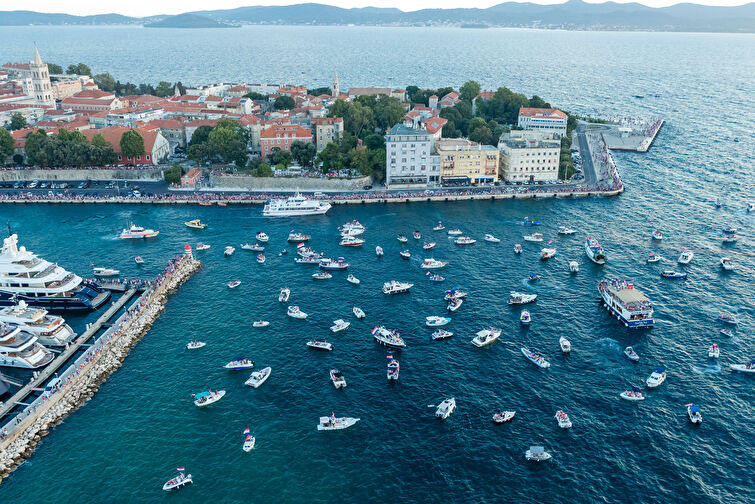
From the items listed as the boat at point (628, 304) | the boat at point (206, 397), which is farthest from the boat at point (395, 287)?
the boat at point (206, 397)

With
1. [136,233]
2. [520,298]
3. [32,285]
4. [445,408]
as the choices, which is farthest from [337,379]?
[136,233]

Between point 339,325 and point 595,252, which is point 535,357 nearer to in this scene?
point 339,325

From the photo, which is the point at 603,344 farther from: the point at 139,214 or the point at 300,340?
the point at 139,214

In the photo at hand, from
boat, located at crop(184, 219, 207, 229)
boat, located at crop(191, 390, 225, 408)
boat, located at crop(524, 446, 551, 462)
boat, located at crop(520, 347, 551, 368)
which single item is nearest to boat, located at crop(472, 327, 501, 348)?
boat, located at crop(520, 347, 551, 368)

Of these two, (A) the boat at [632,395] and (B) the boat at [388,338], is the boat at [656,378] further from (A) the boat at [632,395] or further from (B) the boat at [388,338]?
(B) the boat at [388,338]

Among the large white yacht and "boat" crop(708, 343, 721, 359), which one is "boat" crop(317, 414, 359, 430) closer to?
the large white yacht
